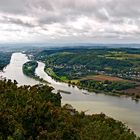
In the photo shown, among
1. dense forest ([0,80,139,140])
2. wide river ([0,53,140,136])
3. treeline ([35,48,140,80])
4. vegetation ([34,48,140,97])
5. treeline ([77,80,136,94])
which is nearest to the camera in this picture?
dense forest ([0,80,139,140])

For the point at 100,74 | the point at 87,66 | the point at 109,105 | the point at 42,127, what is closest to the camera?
the point at 42,127

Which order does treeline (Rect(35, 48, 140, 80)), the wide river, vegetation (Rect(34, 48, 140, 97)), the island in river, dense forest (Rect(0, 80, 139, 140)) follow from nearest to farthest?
1. dense forest (Rect(0, 80, 139, 140))
2. the wide river
3. the island in river
4. vegetation (Rect(34, 48, 140, 97))
5. treeline (Rect(35, 48, 140, 80))

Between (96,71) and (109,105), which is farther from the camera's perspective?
(96,71)

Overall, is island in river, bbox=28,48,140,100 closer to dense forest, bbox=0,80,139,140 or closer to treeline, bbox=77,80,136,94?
treeline, bbox=77,80,136,94

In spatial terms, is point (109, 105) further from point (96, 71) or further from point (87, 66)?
point (87, 66)

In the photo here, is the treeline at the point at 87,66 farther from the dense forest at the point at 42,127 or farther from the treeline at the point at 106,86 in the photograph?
the dense forest at the point at 42,127

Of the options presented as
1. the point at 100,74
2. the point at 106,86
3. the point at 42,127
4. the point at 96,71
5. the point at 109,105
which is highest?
the point at 42,127

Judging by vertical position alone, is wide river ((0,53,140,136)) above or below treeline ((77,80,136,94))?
above

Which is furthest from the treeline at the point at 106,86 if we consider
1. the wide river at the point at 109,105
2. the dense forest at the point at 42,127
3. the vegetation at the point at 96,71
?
the dense forest at the point at 42,127

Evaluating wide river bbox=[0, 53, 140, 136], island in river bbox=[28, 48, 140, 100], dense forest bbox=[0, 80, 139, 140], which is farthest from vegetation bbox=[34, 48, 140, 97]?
dense forest bbox=[0, 80, 139, 140]

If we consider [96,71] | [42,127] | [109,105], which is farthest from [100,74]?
[42,127]

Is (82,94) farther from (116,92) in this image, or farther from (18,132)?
(18,132)
